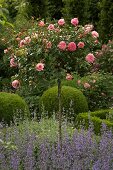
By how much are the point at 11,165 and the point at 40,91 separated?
18.9ft

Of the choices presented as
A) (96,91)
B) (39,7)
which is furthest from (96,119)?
(39,7)

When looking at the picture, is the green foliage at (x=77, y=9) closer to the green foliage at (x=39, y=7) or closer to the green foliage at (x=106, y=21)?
the green foliage at (x=106, y=21)

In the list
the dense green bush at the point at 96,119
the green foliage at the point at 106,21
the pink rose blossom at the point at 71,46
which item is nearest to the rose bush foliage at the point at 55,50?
the pink rose blossom at the point at 71,46

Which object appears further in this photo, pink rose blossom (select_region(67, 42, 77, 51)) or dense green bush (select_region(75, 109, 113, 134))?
dense green bush (select_region(75, 109, 113, 134))

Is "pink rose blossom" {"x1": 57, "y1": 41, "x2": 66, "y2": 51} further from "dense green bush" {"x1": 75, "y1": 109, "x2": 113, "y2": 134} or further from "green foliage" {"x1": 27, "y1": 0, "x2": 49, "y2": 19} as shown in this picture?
"green foliage" {"x1": 27, "y1": 0, "x2": 49, "y2": 19}

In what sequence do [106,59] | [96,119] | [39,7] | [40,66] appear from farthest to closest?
1. [39,7]
2. [106,59]
3. [96,119]
4. [40,66]

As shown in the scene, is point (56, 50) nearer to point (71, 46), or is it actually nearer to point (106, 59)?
point (71, 46)

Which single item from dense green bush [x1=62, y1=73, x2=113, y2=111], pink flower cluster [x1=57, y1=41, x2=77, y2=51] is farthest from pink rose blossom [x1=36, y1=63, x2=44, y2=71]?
dense green bush [x1=62, y1=73, x2=113, y2=111]

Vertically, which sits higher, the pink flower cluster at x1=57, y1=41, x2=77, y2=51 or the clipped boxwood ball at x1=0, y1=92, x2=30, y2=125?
the pink flower cluster at x1=57, y1=41, x2=77, y2=51

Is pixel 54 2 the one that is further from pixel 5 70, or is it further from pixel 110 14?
pixel 5 70

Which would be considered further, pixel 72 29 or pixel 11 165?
pixel 72 29

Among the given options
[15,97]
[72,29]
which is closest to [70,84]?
[15,97]

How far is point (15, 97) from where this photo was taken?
9.34 metres

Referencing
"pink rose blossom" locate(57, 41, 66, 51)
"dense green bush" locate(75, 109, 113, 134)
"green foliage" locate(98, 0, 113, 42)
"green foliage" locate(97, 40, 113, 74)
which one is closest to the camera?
"pink rose blossom" locate(57, 41, 66, 51)
